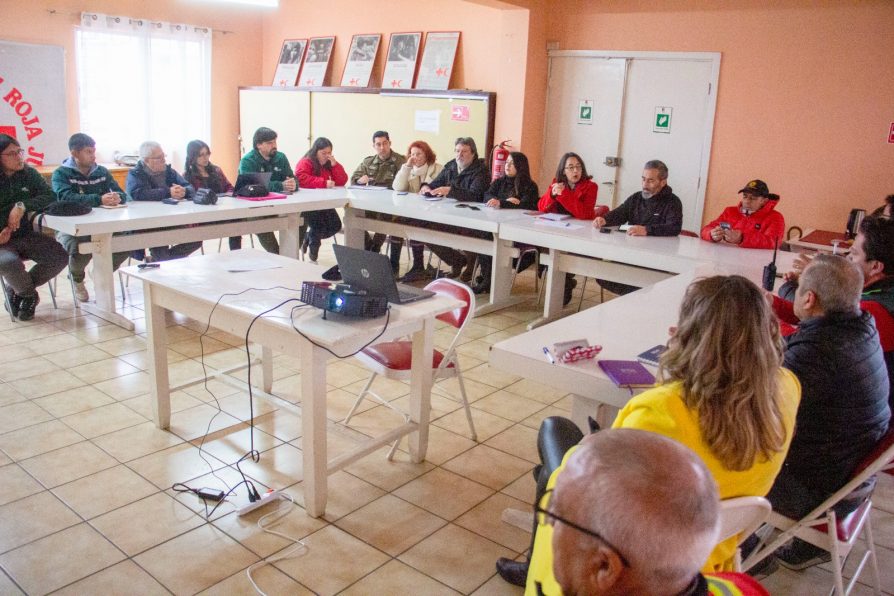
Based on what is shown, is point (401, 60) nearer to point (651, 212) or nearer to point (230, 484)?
point (651, 212)

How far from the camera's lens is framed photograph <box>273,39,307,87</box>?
9.16 meters

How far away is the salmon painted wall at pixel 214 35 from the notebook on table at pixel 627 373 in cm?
751

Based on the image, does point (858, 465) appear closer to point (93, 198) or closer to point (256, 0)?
point (93, 198)

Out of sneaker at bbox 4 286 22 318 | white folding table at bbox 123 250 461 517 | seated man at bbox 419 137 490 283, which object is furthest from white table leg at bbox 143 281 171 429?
seated man at bbox 419 137 490 283

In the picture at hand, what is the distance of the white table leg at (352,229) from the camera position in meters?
6.43

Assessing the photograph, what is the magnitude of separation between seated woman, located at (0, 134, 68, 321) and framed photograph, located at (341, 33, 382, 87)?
422cm

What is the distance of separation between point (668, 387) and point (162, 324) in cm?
240

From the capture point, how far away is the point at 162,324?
10.8 feet

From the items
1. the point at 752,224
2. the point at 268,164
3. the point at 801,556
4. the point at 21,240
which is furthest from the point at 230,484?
the point at 268,164

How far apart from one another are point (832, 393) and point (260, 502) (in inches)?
78.8

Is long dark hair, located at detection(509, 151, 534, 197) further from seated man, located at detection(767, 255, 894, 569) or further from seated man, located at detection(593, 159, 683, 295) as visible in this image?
seated man, located at detection(767, 255, 894, 569)

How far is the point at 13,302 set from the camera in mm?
4910

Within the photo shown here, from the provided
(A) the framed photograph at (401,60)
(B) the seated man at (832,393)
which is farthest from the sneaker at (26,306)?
(B) the seated man at (832,393)

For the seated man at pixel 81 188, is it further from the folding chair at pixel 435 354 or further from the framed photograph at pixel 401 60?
the framed photograph at pixel 401 60
